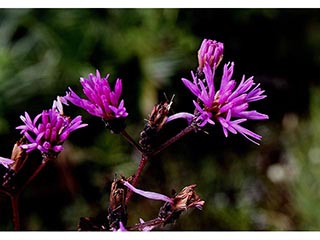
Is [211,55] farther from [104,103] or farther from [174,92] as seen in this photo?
[174,92]

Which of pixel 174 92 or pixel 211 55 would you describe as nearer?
pixel 211 55

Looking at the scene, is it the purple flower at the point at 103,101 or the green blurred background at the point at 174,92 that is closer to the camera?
the purple flower at the point at 103,101

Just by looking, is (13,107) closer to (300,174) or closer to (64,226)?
(64,226)

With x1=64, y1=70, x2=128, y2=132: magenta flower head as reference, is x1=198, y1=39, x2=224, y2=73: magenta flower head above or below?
above

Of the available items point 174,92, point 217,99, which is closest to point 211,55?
point 217,99

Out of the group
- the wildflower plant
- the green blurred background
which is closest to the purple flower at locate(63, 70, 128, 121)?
the wildflower plant

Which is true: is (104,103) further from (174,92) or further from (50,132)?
(174,92)

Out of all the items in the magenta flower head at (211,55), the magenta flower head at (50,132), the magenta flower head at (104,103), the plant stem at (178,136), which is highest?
the magenta flower head at (211,55)

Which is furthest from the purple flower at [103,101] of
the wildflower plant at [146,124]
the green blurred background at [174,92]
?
the green blurred background at [174,92]

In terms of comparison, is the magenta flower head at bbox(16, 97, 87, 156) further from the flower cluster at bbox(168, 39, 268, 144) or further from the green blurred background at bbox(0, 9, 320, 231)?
the green blurred background at bbox(0, 9, 320, 231)

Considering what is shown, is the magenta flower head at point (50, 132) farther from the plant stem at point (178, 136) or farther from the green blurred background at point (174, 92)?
the green blurred background at point (174, 92)
